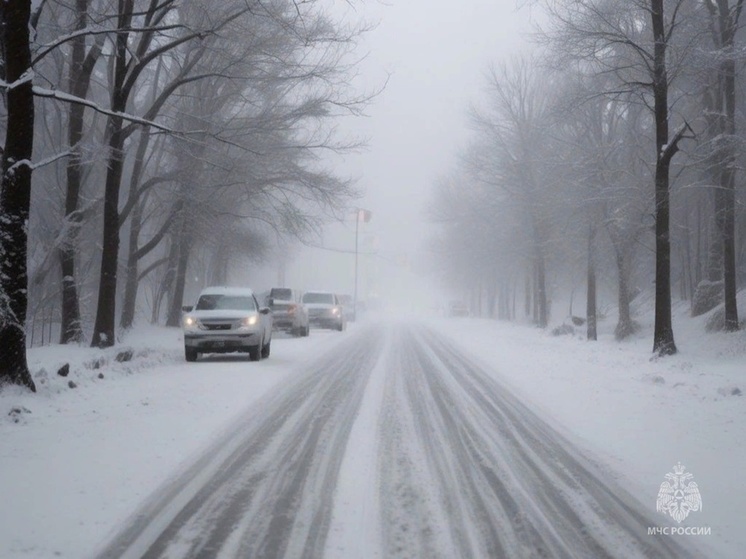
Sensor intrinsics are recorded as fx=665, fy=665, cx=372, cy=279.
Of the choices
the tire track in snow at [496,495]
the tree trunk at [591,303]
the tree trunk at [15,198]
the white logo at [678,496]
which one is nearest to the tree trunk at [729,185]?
the tree trunk at [591,303]

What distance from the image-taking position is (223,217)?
24172 millimetres

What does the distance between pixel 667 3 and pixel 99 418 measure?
18.6 meters

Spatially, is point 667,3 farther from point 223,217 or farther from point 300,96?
point 223,217

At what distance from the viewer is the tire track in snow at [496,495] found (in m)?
4.49

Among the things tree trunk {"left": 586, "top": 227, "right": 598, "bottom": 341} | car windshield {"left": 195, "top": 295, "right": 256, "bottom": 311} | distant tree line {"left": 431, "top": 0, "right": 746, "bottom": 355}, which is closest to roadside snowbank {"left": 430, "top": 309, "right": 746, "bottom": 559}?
distant tree line {"left": 431, "top": 0, "right": 746, "bottom": 355}

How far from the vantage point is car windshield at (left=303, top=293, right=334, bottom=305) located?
36481mm

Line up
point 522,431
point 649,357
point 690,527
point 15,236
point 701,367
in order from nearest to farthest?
point 690,527 → point 522,431 → point 15,236 → point 701,367 → point 649,357

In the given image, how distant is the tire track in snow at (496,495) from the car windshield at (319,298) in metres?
26.8

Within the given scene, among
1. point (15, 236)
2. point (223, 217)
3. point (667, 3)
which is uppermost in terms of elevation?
point (667, 3)

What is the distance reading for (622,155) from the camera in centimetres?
2453

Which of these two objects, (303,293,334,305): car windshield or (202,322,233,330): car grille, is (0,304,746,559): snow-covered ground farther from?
(303,293,334,305): car windshield

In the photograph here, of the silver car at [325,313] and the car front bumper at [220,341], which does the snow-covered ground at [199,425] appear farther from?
the silver car at [325,313]

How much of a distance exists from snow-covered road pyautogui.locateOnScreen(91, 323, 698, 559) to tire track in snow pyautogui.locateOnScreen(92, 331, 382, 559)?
0.01 meters

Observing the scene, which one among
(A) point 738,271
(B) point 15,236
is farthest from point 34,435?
(A) point 738,271
